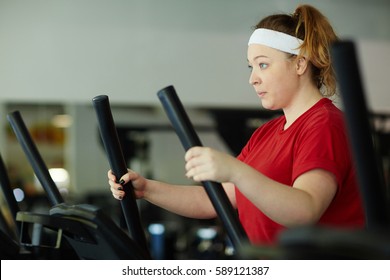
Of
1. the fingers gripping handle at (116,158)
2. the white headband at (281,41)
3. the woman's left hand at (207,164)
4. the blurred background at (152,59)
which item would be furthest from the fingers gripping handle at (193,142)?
the blurred background at (152,59)

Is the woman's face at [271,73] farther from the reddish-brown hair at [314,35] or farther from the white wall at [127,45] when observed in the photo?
the white wall at [127,45]

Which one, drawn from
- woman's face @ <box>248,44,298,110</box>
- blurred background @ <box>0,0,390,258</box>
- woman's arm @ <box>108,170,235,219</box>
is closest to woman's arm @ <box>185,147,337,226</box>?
woman's face @ <box>248,44,298,110</box>

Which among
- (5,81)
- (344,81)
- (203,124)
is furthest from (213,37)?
(344,81)

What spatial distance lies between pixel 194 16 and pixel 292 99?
394 cm

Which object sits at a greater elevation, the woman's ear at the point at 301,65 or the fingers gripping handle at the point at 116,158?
the woman's ear at the point at 301,65

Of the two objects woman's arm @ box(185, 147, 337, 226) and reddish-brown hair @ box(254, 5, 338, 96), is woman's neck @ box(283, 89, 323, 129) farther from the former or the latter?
woman's arm @ box(185, 147, 337, 226)

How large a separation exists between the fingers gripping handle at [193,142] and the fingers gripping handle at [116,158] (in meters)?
0.25

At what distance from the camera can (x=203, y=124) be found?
17.6 ft

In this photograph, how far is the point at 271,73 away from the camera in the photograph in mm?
1306

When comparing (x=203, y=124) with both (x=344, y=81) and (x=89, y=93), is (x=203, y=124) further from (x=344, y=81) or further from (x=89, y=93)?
(x=344, y=81)

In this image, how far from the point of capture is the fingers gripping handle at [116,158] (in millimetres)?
1226

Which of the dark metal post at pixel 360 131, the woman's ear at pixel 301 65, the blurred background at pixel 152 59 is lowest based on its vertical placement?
the dark metal post at pixel 360 131

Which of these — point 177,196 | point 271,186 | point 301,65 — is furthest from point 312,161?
point 177,196
